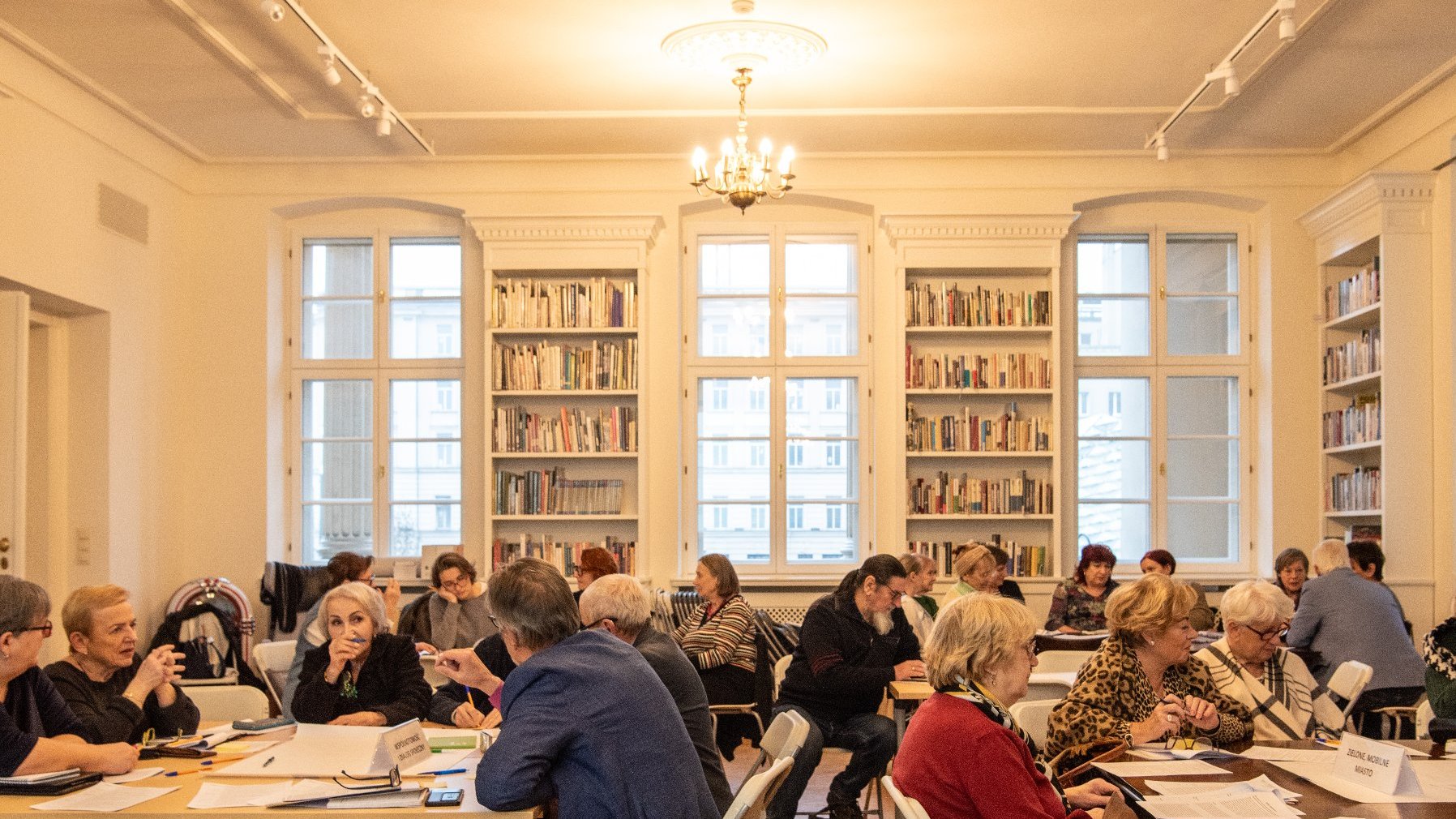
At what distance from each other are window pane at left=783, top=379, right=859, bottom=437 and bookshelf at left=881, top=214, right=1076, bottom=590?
1.43 ft

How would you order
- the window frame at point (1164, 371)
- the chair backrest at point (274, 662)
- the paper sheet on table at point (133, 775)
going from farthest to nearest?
the window frame at point (1164, 371)
the chair backrest at point (274, 662)
the paper sheet on table at point (133, 775)

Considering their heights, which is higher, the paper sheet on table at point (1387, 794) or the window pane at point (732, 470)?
the window pane at point (732, 470)

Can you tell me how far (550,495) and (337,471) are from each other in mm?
1600

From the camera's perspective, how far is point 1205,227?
28.0 ft

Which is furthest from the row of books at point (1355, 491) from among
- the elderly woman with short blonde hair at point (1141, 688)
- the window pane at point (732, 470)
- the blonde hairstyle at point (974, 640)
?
the blonde hairstyle at point (974, 640)

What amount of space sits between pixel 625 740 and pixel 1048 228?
6.08 metres

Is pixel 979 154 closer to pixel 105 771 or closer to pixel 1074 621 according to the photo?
pixel 1074 621

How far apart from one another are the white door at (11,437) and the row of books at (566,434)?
2853mm

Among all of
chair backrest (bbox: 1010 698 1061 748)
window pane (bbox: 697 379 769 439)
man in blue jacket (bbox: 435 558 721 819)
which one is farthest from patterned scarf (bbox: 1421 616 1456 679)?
window pane (bbox: 697 379 769 439)

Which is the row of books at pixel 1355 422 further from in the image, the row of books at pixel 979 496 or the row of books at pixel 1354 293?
the row of books at pixel 979 496

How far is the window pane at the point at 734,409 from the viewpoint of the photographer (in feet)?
28.1

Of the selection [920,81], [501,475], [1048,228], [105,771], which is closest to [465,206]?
[501,475]

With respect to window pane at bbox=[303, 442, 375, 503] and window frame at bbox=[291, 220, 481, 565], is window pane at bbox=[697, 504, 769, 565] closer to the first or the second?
window frame at bbox=[291, 220, 481, 565]

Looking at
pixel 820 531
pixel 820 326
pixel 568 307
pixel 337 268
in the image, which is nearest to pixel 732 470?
pixel 820 531
